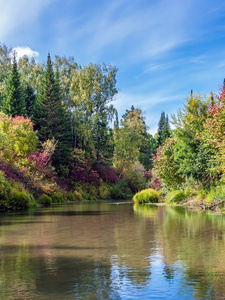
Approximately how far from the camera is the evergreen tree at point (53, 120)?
47900 mm

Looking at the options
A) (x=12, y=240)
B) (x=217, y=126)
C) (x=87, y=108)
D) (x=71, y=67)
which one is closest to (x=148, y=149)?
(x=71, y=67)

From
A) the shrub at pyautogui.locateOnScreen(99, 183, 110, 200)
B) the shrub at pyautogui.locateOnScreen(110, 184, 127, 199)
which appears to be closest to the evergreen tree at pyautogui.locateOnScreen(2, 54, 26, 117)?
the shrub at pyautogui.locateOnScreen(99, 183, 110, 200)

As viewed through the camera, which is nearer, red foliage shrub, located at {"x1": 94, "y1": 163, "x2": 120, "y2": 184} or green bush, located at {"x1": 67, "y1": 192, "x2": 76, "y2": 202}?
green bush, located at {"x1": 67, "y1": 192, "x2": 76, "y2": 202}

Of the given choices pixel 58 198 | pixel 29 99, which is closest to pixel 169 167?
pixel 58 198

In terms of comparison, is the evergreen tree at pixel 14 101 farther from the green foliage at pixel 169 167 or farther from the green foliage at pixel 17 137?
the green foliage at pixel 169 167

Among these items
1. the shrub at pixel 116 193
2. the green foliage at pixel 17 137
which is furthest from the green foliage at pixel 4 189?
the shrub at pixel 116 193

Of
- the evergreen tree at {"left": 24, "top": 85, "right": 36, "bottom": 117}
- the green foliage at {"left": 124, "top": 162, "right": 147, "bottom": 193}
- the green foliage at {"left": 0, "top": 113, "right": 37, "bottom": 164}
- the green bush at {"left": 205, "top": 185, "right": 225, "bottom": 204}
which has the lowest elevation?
the green bush at {"left": 205, "top": 185, "right": 225, "bottom": 204}

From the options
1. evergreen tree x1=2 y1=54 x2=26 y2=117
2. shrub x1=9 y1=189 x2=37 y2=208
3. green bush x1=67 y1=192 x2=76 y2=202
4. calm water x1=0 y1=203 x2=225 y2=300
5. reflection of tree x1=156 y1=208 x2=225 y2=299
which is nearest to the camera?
calm water x1=0 y1=203 x2=225 y2=300

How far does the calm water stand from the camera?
19.1ft

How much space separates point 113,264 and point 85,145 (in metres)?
46.8

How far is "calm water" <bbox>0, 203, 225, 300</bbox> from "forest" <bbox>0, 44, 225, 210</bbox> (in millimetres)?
9691

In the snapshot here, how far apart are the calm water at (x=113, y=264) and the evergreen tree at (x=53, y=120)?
35406 mm

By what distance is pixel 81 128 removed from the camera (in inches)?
2057

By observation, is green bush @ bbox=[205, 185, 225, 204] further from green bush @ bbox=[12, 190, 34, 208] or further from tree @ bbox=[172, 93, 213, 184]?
green bush @ bbox=[12, 190, 34, 208]
